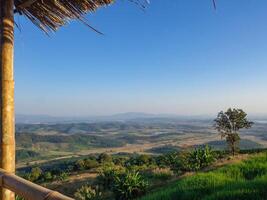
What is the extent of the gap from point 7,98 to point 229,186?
5.04 m

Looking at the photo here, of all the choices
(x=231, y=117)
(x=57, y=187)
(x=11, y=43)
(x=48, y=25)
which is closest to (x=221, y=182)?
(x=48, y=25)

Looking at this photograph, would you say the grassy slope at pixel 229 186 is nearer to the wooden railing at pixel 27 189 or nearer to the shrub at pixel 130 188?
the wooden railing at pixel 27 189

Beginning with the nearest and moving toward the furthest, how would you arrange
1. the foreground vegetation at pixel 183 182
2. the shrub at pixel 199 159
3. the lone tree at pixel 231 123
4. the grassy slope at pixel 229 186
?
the grassy slope at pixel 229 186 → the foreground vegetation at pixel 183 182 → the shrub at pixel 199 159 → the lone tree at pixel 231 123

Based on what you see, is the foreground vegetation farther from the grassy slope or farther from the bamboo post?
the bamboo post

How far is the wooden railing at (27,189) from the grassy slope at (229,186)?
4.22 m

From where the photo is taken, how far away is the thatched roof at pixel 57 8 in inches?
164

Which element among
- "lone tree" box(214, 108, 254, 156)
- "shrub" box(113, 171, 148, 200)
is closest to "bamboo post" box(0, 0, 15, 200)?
"shrub" box(113, 171, 148, 200)

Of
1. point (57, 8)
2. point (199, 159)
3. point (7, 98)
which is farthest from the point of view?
point (199, 159)

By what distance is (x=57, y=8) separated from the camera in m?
4.24

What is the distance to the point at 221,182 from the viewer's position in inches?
335

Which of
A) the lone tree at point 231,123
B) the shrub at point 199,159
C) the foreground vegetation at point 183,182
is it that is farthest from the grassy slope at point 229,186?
the lone tree at point 231,123

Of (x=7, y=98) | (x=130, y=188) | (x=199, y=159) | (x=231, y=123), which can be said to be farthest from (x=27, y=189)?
(x=231, y=123)

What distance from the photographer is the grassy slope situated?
6387 millimetres

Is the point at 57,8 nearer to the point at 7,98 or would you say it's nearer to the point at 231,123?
the point at 7,98
